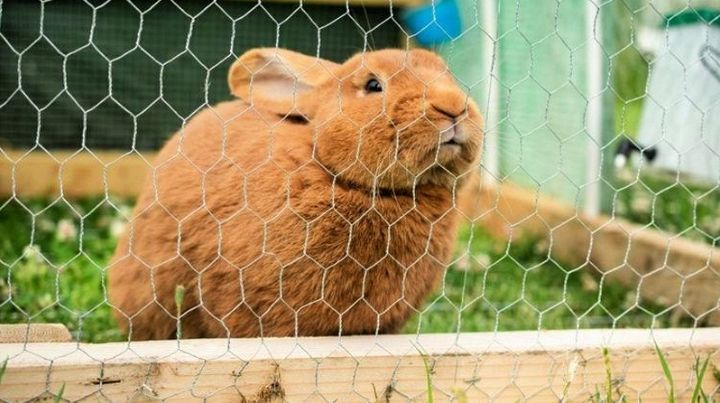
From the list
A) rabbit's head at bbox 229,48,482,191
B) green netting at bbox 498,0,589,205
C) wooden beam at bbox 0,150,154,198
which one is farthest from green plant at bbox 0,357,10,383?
wooden beam at bbox 0,150,154,198

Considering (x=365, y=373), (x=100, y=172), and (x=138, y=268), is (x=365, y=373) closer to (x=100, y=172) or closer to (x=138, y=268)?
(x=138, y=268)

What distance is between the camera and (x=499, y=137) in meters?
2.86

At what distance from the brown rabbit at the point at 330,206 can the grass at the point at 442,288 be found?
28 centimetres

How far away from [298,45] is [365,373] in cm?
334

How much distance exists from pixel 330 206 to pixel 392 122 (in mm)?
248

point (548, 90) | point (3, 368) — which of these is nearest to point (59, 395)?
point (3, 368)

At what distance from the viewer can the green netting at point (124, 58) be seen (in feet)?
15.1

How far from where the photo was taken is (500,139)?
280 cm

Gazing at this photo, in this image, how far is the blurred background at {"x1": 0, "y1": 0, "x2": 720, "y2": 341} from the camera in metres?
3.01

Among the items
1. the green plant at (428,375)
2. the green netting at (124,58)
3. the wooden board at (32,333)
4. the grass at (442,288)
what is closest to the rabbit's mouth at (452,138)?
the grass at (442,288)

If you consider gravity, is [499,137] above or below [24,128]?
above

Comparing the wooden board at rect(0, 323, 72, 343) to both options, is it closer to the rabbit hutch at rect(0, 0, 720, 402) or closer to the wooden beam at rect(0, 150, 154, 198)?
the rabbit hutch at rect(0, 0, 720, 402)

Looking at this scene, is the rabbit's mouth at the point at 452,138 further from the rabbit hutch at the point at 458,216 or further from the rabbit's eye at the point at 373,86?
the rabbit's eye at the point at 373,86

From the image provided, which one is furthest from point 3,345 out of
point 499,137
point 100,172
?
point 100,172
